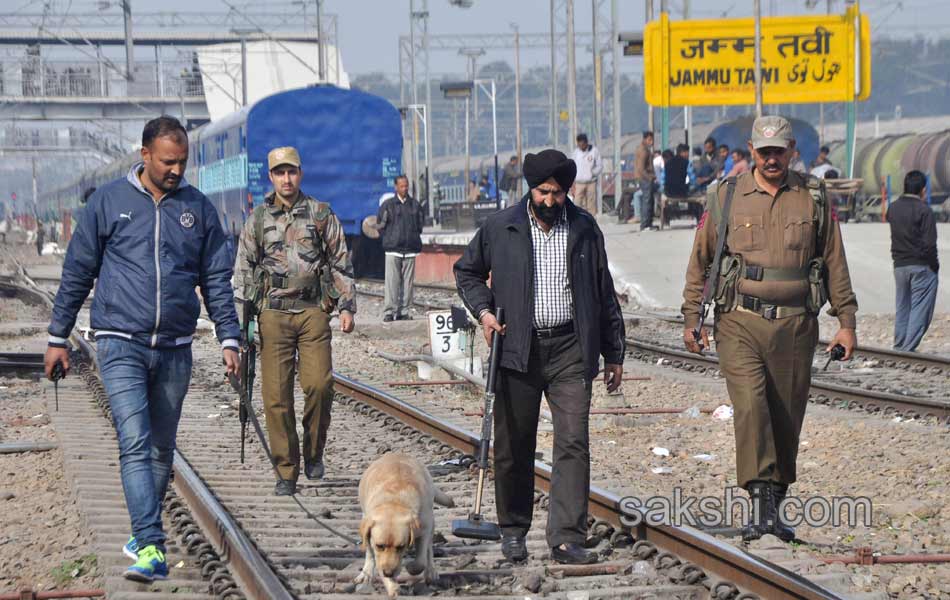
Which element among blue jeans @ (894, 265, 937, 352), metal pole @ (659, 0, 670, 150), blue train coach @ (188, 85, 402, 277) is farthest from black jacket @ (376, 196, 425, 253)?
metal pole @ (659, 0, 670, 150)

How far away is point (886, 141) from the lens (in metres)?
49.6

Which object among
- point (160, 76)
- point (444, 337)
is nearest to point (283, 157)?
point (444, 337)

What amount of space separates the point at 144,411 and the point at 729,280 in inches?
111

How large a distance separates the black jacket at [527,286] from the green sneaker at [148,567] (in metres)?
1.72

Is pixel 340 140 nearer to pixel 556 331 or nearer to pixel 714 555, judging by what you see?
pixel 556 331

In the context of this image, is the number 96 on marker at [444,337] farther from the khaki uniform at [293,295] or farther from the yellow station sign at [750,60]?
the yellow station sign at [750,60]

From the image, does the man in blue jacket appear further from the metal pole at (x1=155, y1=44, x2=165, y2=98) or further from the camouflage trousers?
the metal pole at (x1=155, y1=44, x2=165, y2=98)

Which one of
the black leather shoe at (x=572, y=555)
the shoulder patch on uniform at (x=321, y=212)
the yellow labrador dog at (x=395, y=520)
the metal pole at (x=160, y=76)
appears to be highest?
the metal pole at (x=160, y=76)

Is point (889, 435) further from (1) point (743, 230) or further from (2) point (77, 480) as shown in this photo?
(2) point (77, 480)

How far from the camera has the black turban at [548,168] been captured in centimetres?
638

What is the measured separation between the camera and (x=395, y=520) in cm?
580

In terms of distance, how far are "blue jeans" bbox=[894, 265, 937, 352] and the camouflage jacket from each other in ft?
28.0

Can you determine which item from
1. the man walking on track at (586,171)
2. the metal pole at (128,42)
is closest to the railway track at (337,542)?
the man walking on track at (586,171)

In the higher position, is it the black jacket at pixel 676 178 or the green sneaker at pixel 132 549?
the black jacket at pixel 676 178
